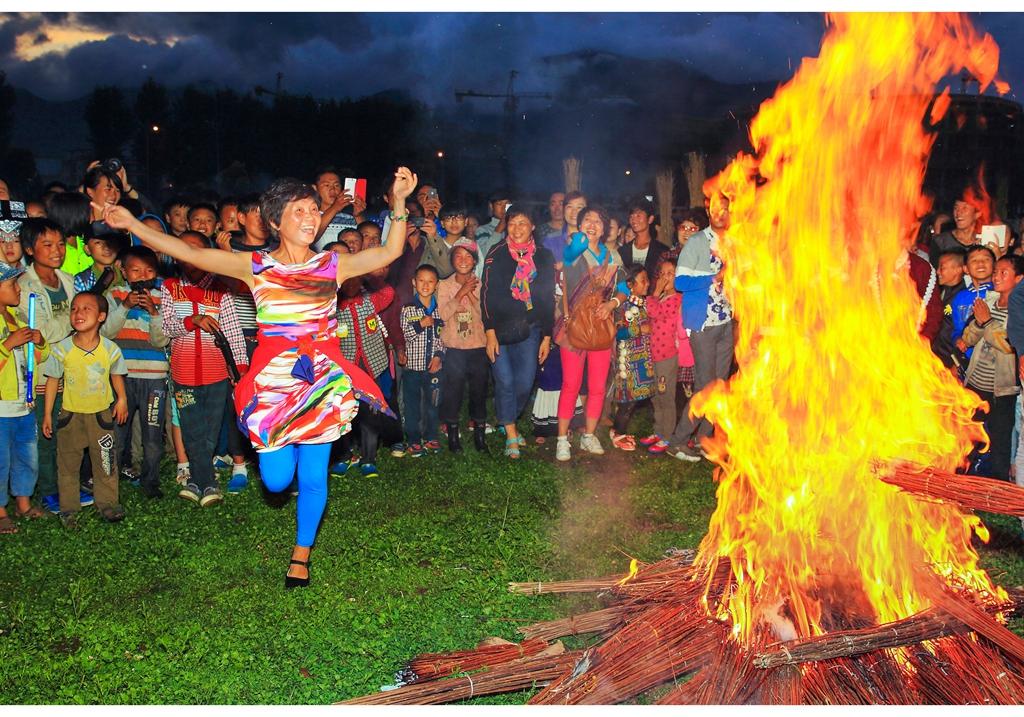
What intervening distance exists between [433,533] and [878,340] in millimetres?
3435

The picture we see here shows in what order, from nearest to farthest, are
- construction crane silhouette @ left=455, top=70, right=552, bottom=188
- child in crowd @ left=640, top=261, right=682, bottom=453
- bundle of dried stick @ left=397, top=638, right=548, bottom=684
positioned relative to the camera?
bundle of dried stick @ left=397, top=638, right=548, bottom=684, child in crowd @ left=640, top=261, right=682, bottom=453, construction crane silhouette @ left=455, top=70, right=552, bottom=188

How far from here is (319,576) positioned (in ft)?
18.6

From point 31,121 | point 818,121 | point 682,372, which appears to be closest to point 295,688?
point 818,121

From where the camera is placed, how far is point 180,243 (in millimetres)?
5199

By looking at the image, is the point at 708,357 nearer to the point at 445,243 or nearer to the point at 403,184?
the point at 445,243

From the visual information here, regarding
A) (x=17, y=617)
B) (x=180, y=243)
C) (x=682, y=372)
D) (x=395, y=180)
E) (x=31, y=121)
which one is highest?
(x=31, y=121)

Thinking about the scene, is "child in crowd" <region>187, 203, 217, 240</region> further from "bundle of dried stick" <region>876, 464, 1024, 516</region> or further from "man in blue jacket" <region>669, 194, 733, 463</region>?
"bundle of dried stick" <region>876, 464, 1024, 516</region>

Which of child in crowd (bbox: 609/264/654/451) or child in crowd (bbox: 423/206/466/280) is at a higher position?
child in crowd (bbox: 423/206/466/280)

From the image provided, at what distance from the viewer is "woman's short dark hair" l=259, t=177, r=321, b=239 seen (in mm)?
5375

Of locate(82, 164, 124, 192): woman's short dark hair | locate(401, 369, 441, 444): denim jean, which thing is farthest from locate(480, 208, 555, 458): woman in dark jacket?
locate(82, 164, 124, 192): woman's short dark hair

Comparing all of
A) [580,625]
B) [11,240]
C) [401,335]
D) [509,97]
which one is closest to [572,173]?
[401,335]

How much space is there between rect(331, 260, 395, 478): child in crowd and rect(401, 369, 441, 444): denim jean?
34 centimetres

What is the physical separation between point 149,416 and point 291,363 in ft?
8.49

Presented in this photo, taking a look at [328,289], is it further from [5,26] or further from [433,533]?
[5,26]
